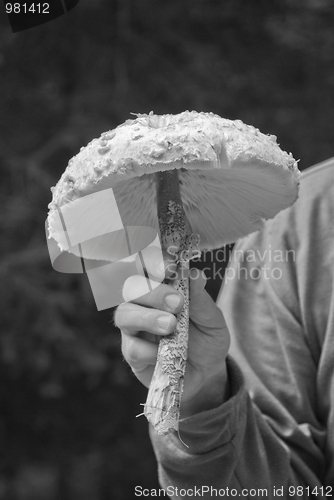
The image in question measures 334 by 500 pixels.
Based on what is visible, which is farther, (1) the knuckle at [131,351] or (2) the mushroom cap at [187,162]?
(1) the knuckle at [131,351]

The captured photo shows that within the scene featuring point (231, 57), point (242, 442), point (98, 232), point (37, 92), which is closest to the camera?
point (98, 232)

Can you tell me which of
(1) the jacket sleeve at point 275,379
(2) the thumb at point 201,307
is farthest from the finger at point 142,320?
(1) the jacket sleeve at point 275,379

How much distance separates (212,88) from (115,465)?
163 cm

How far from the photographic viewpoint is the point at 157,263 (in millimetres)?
918

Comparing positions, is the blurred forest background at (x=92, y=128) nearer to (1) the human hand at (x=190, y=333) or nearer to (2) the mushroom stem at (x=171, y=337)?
(1) the human hand at (x=190, y=333)

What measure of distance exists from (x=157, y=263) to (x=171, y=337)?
0.14m

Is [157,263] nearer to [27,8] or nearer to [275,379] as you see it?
[275,379]

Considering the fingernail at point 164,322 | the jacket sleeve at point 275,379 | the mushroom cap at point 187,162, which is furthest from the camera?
the jacket sleeve at point 275,379

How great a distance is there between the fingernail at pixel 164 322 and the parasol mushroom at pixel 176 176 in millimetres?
24

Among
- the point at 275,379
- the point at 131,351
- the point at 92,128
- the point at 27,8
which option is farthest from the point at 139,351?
the point at 27,8

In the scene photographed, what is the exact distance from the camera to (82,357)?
6.46 ft

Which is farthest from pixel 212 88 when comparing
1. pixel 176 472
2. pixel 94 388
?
pixel 176 472

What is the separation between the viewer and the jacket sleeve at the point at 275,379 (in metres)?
1.19

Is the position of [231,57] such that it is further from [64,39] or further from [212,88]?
[64,39]
